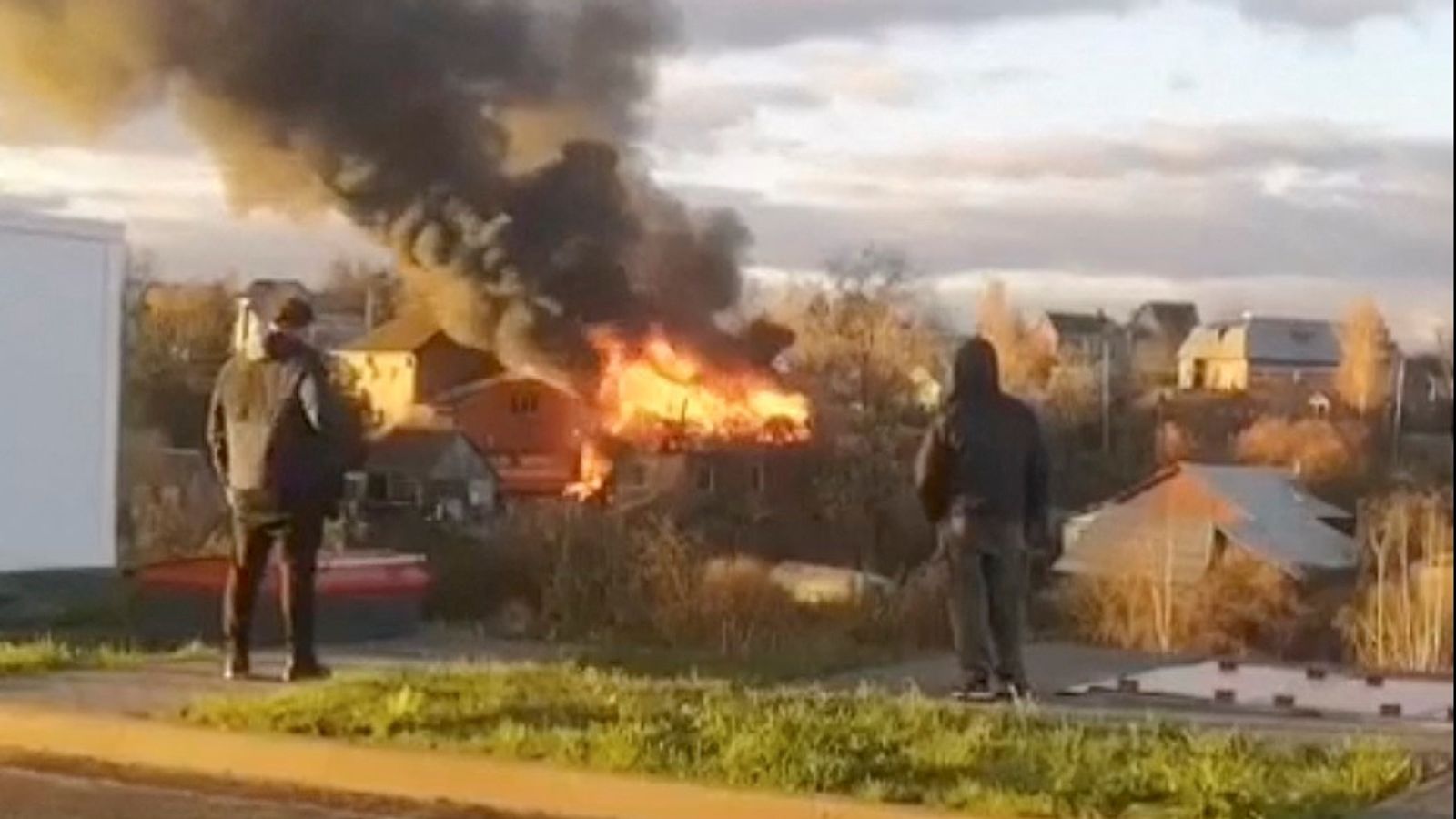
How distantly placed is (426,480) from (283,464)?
98 centimetres

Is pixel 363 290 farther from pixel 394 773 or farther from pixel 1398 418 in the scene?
pixel 1398 418

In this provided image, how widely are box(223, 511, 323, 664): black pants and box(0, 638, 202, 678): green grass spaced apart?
49cm

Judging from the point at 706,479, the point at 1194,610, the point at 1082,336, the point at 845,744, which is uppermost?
the point at 1082,336

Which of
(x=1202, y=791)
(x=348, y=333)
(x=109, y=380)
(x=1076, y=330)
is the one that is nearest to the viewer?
(x=1202, y=791)

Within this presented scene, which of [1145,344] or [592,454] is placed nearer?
[1145,344]

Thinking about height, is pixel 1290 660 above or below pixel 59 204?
below

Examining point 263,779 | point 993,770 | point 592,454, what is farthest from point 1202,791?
point 592,454

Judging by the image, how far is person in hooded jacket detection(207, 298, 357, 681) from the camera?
35.8ft

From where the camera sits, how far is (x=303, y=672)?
36.1ft

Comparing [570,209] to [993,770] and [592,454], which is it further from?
[993,770]

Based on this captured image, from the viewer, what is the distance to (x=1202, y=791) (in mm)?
8406

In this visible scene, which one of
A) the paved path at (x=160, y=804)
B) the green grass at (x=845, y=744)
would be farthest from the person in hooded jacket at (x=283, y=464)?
the paved path at (x=160, y=804)

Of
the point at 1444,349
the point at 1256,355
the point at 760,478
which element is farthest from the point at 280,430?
the point at 1444,349

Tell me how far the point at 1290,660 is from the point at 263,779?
3.48 meters
